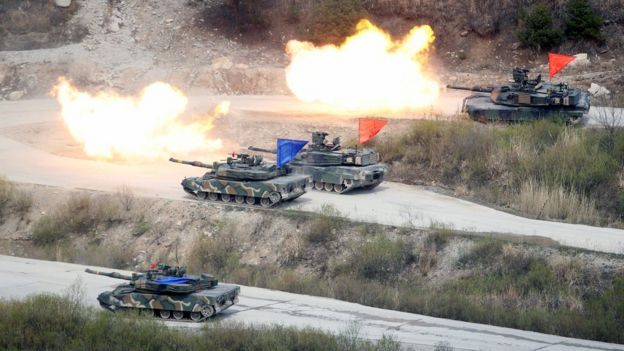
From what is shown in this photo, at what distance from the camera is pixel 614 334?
28938 mm

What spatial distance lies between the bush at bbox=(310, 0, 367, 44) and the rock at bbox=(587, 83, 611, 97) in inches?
606

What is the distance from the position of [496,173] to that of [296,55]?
1587 centimetres

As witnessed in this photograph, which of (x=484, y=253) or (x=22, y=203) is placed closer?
(x=484, y=253)

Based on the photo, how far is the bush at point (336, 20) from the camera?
2544 inches

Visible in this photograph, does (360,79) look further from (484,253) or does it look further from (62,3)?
(62,3)

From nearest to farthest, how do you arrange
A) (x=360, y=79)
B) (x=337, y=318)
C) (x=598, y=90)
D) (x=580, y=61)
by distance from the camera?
(x=337, y=318) < (x=360, y=79) < (x=598, y=90) < (x=580, y=61)

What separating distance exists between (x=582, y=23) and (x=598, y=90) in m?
8.62

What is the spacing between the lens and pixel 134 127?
1921 inches

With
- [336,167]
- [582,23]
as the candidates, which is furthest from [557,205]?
[582,23]

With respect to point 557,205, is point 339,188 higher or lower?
higher

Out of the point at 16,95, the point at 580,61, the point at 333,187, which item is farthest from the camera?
the point at 580,61

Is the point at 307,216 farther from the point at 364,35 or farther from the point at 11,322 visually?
the point at 364,35

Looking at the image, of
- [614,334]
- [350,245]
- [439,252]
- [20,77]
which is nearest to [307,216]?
[350,245]

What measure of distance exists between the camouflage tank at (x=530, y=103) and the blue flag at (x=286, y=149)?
12.0 metres
